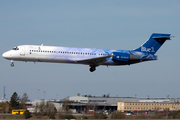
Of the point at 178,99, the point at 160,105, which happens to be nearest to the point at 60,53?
the point at 160,105

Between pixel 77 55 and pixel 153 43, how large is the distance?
486 inches

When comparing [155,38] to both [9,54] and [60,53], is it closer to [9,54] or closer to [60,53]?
[60,53]

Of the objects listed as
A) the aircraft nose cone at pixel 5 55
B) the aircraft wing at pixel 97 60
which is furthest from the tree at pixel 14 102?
the aircraft wing at pixel 97 60

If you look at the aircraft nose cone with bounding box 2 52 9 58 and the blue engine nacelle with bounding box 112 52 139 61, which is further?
the blue engine nacelle with bounding box 112 52 139 61

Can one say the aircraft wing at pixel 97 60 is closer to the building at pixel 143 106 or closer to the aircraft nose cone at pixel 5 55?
the aircraft nose cone at pixel 5 55

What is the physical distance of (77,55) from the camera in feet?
137

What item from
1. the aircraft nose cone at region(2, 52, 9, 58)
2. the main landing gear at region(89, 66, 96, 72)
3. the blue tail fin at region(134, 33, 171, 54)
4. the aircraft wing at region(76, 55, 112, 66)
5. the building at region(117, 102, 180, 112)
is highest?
the blue tail fin at region(134, 33, 171, 54)

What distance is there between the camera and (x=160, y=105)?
53156mm

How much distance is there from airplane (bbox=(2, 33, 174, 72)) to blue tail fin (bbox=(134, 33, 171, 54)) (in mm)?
663

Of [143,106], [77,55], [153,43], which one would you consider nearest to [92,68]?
[77,55]

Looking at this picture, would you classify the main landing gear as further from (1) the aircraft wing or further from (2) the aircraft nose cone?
(2) the aircraft nose cone

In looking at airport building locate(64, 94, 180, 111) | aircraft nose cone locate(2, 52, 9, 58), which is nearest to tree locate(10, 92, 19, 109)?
airport building locate(64, 94, 180, 111)

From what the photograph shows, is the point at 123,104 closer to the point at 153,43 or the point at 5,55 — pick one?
the point at 153,43

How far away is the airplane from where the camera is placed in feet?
134
